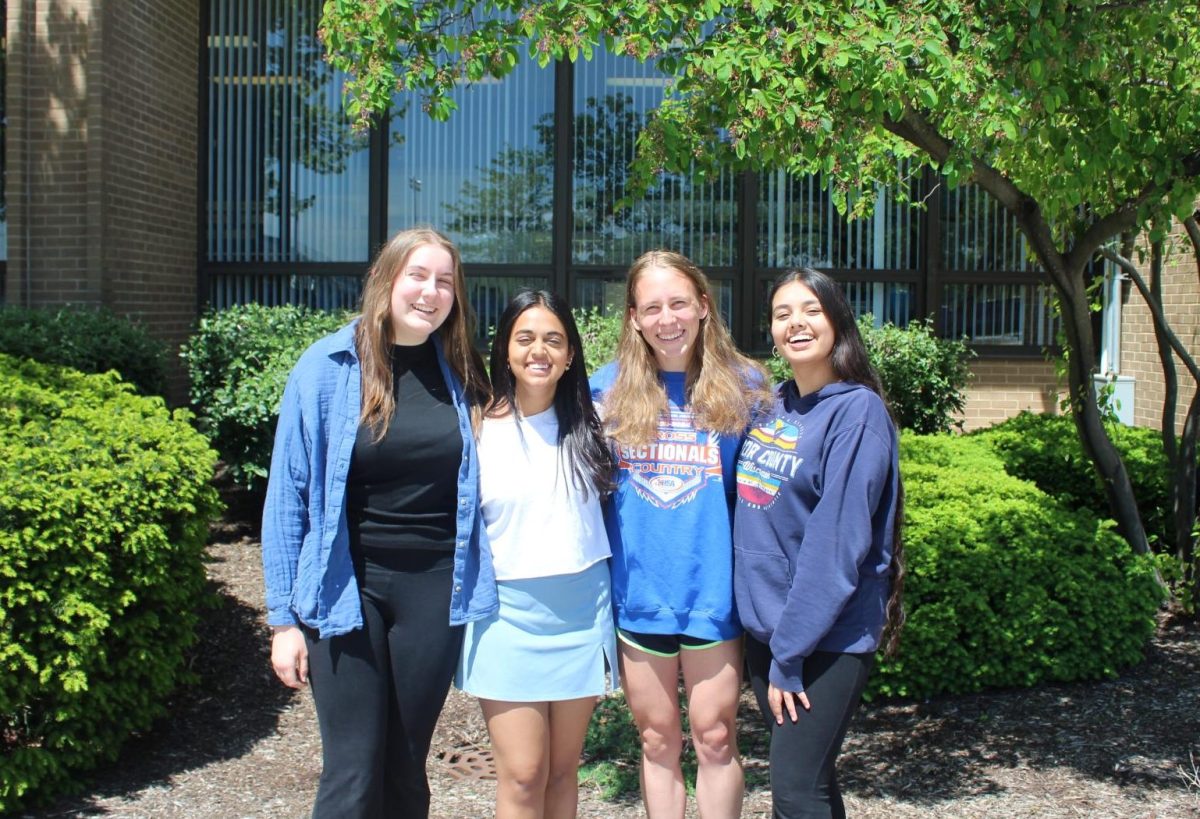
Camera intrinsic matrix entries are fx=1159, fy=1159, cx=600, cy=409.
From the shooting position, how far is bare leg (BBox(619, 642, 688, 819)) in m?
2.88

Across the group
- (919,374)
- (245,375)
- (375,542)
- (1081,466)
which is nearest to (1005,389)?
(919,374)

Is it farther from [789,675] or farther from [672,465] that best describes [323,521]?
[789,675]

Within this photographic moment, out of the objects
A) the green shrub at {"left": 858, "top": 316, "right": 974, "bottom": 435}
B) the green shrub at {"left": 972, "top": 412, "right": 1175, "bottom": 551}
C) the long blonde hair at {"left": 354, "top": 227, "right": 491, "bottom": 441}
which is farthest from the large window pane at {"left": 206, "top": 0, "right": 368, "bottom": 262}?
the long blonde hair at {"left": 354, "top": 227, "right": 491, "bottom": 441}

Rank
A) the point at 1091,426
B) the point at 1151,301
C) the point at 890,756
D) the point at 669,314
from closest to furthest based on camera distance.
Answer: the point at 669,314
the point at 890,756
the point at 1091,426
the point at 1151,301

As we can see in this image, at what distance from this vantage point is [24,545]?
367cm

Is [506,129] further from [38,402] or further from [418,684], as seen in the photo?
[418,684]

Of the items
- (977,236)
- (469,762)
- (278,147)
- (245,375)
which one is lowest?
(469,762)

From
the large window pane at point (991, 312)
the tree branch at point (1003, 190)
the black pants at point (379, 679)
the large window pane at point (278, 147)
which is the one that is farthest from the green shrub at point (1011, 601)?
the large window pane at point (278, 147)

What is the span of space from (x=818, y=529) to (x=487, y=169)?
7218 millimetres

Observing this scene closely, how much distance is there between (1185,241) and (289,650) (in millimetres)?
5550

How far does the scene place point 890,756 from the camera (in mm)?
4312

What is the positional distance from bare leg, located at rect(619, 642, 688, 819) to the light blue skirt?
108mm

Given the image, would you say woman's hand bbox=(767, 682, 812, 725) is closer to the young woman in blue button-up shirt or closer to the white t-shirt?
the white t-shirt

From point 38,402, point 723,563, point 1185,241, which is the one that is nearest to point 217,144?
point 38,402
